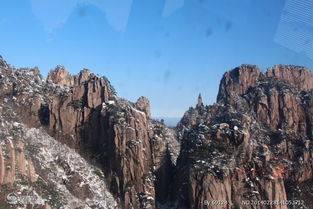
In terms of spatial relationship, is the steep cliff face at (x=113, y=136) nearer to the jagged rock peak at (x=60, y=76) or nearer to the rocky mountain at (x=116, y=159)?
the rocky mountain at (x=116, y=159)

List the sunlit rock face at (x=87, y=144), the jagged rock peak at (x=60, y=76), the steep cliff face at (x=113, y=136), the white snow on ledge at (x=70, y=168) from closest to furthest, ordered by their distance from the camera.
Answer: the white snow on ledge at (x=70, y=168) → the sunlit rock face at (x=87, y=144) → the steep cliff face at (x=113, y=136) → the jagged rock peak at (x=60, y=76)

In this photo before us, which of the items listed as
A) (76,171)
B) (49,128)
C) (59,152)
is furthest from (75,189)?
(49,128)

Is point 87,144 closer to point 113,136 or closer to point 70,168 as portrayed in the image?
point 113,136

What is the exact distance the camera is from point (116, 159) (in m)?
134

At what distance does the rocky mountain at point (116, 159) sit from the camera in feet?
389

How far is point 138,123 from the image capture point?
457 ft

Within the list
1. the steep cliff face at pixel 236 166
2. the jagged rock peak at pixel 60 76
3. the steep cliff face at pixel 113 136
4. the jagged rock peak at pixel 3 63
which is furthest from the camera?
the jagged rock peak at pixel 60 76

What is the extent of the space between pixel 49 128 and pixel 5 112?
15111mm

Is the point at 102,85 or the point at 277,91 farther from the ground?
the point at 277,91

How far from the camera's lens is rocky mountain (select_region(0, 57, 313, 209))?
11856cm

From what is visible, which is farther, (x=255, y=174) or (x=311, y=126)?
(x=311, y=126)

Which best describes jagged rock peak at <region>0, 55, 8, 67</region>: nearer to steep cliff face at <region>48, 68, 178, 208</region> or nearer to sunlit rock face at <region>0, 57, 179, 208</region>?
sunlit rock face at <region>0, 57, 179, 208</region>

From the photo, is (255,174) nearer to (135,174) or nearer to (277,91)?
(135,174)

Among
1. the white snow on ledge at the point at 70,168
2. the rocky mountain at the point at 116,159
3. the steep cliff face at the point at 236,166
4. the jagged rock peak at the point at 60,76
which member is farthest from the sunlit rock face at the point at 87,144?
the jagged rock peak at the point at 60,76
